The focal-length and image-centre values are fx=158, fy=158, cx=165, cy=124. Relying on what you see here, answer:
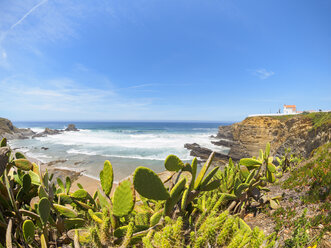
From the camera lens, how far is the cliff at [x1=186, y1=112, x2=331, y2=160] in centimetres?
1128

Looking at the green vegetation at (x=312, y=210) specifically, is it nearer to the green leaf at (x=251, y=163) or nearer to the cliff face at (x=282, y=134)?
the green leaf at (x=251, y=163)

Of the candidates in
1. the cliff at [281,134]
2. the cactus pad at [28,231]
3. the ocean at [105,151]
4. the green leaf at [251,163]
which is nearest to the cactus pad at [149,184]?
→ the cactus pad at [28,231]

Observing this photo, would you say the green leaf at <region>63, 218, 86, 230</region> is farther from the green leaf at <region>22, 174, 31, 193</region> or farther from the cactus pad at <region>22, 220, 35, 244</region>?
the green leaf at <region>22, 174, 31, 193</region>

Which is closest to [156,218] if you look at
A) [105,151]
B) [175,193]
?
[175,193]

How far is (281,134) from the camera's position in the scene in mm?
18234

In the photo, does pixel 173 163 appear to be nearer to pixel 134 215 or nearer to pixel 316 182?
pixel 134 215

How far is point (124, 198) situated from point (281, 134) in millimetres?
21750

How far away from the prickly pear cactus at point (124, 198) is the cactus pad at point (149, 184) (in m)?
0.13

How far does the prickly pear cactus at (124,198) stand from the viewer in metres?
1.34

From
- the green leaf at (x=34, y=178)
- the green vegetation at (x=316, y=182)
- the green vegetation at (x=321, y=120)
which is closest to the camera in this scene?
the green leaf at (x=34, y=178)

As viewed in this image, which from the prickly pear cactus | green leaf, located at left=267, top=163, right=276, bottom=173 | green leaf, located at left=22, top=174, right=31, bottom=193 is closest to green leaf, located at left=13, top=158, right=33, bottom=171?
green leaf, located at left=22, top=174, right=31, bottom=193

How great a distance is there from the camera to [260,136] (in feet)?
83.2

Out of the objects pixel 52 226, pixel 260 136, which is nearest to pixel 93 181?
pixel 52 226

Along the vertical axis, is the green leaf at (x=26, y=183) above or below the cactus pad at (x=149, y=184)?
below
